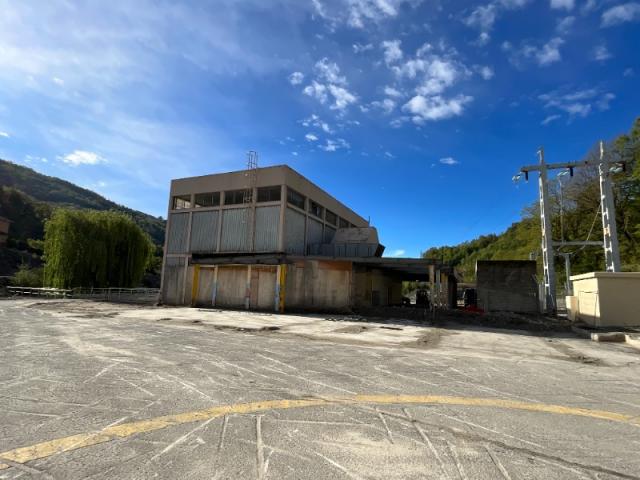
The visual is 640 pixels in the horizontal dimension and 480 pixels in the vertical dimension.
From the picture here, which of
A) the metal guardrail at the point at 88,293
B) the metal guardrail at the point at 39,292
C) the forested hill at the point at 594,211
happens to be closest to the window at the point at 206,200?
the metal guardrail at the point at 88,293

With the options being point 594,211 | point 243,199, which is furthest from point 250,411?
point 594,211

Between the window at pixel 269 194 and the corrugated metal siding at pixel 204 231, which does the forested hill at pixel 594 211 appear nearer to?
the window at pixel 269 194

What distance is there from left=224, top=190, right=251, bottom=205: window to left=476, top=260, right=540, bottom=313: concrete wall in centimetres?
1675

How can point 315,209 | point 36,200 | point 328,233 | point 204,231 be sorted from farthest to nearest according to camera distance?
point 36,200
point 328,233
point 315,209
point 204,231

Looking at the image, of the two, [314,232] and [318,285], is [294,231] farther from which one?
[318,285]

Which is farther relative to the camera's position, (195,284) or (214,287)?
(195,284)

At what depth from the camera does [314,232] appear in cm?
3064

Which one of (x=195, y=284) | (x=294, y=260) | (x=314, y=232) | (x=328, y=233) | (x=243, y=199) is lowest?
(x=195, y=284)

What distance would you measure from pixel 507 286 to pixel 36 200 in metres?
117

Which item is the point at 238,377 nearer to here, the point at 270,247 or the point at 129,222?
the point at 270,247

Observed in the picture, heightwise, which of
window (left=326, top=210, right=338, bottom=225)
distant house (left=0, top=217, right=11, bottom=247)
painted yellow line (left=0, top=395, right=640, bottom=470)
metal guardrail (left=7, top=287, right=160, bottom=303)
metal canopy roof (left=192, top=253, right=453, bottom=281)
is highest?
distant house (left=0, top=217, right=11, bottom=247)

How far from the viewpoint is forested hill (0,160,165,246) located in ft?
266

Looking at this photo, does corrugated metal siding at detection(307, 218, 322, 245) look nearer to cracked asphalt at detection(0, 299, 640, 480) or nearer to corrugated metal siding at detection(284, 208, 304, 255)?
corrugated metal siding at detection(284, 208, 304, 255)

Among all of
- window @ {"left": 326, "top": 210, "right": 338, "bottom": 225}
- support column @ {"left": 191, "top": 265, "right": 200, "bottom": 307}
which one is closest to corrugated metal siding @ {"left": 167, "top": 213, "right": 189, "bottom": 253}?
support column @ {"left": 191, "top": 265, "right": 200, "bottom": 307}
